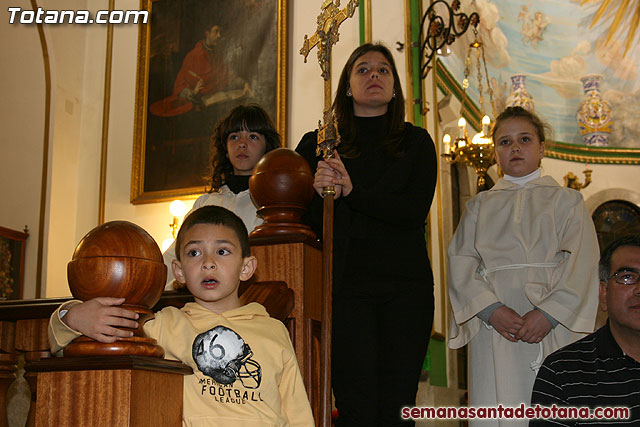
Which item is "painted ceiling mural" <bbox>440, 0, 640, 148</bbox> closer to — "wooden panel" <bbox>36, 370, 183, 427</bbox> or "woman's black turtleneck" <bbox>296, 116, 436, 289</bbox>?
"woman's black turtleneck" <bbox>296, 116, 436, 289</bbox>

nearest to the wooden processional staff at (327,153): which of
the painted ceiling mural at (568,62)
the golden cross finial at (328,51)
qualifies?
the golden cross finial at (328,51)

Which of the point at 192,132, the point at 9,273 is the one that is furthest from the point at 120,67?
the point at 9,273

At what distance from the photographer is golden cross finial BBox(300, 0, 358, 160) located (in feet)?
8.41

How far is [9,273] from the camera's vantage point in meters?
7.78

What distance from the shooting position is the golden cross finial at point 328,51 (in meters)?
2.56

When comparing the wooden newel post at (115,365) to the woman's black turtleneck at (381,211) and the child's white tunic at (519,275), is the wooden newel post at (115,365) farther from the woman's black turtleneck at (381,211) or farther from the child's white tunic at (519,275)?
the child's white tunic at (519,275)

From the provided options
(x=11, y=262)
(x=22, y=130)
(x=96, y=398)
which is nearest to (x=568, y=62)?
(x=22, y=130)

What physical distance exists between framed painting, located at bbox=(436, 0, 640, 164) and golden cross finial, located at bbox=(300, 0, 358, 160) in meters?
11.9

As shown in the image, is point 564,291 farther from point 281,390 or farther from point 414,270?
point 281,390

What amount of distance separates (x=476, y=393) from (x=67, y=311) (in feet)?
7.05

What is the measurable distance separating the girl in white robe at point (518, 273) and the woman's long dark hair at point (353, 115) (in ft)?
1.94

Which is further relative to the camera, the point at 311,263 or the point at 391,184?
the point at 391,184

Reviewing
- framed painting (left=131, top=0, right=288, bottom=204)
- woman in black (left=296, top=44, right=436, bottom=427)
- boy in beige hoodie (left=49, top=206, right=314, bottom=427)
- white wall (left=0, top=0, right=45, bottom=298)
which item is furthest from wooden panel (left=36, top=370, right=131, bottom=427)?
white wall (left=0, top=0, right=45, bottom=298)

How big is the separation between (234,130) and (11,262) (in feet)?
17.2
